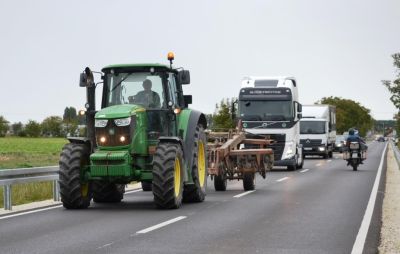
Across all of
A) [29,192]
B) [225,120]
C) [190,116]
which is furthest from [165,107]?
[225,120]

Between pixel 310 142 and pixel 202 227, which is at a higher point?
pixel 310 142

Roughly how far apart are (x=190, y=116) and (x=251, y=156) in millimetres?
4676

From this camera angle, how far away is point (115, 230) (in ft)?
36.2

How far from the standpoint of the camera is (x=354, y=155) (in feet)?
106

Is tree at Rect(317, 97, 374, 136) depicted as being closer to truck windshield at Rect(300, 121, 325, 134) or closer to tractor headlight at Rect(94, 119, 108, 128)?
truck windshield at Rect(300, 121, 325, 134)

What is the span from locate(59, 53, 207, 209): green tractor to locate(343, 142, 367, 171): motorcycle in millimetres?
17232

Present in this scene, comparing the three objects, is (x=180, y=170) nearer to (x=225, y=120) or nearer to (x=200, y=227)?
(x=200, y=227)

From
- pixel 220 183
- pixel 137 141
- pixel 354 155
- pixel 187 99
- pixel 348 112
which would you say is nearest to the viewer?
pixel 137 141

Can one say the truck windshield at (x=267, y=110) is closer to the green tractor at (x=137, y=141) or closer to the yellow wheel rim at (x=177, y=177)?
the green tractor at (x=137, y=141)

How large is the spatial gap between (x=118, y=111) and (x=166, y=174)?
155 cm

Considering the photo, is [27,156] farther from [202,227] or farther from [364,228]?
[364,228]

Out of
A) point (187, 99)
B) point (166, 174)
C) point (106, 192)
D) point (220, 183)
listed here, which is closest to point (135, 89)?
point (187, 99)

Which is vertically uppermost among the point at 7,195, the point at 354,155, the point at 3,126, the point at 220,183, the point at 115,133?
the point at 3,126

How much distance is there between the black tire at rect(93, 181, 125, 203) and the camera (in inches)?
628
